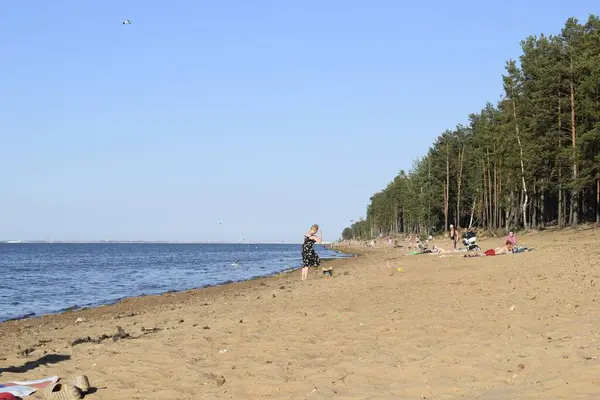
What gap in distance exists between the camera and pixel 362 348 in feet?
29.9

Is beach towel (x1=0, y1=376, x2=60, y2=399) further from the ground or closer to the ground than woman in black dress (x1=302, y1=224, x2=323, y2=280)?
closer to the ground

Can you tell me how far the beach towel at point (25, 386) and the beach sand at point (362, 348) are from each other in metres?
0.19

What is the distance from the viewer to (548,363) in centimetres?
712

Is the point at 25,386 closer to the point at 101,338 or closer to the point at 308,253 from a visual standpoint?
the point at 101,338

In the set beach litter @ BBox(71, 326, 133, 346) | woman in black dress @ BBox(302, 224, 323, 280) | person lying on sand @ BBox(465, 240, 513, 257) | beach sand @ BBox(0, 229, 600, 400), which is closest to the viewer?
beach sand @ BBox(0, 229, 600, 400)

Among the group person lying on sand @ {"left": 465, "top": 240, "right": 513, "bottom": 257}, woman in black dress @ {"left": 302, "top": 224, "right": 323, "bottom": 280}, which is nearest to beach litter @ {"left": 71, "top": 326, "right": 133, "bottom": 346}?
woman in black dress @ {"left": 302, "top": 224, "right": 323, "bottom": 280}

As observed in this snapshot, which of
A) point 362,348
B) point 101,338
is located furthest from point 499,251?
point 101,338

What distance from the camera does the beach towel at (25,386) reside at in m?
7.20

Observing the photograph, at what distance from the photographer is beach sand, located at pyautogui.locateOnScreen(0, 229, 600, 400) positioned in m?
6.93

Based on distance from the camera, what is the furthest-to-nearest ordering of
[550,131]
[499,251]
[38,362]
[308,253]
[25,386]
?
[550,131] < [499,251] < [308,253] < [38,362] < [25,386]

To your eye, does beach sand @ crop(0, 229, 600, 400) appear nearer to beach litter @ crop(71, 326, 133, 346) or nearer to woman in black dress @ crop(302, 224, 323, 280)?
beach litter @ crop(71, 326, 133, 346)

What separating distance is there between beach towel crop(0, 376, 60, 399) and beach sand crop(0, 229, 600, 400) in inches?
7.3

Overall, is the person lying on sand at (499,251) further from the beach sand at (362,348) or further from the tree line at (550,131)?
the tree line at (550,131)

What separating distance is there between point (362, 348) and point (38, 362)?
5.07m
